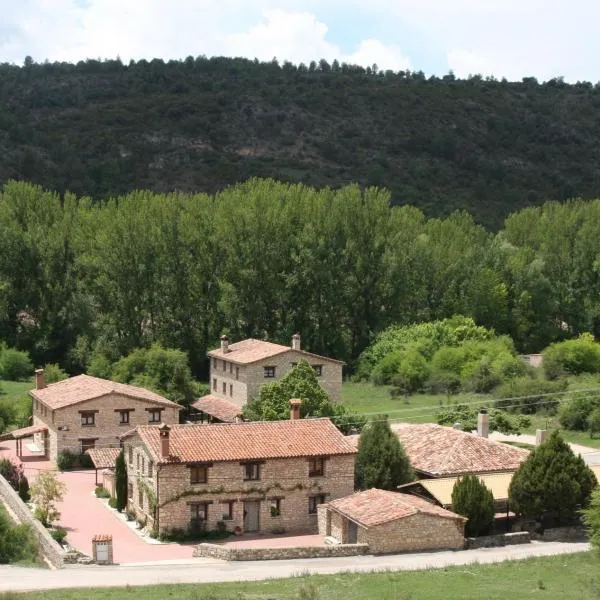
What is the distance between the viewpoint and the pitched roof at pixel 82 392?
2143 inches

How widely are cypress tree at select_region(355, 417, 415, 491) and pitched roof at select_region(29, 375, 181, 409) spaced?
13412 millimetres

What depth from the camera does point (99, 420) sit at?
54.2m

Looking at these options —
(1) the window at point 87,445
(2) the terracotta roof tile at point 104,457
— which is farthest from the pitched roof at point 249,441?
(1) the window at point 87,445

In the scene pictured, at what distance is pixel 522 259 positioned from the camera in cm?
8719

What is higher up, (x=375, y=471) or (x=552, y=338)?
(x=552, y=338)

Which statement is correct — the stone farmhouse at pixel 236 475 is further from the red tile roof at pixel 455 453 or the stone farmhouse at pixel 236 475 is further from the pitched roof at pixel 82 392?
the pitched roof at pixel 82 392

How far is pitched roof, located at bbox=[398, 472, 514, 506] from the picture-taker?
1689 inches

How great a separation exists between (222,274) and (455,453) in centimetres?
3428

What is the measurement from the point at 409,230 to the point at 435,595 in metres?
53.9

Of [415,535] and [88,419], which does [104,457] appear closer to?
[88,419]

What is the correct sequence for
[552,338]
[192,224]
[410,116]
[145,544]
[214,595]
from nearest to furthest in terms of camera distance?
Result: [214,595]
[145,544]
[192,224]
[552,338]
[410,116]

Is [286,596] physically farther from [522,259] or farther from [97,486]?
[522,259]

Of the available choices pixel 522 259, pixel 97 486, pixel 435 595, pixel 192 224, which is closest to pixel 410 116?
pixel 522 259

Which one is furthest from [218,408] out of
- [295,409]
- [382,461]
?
[382,461]
